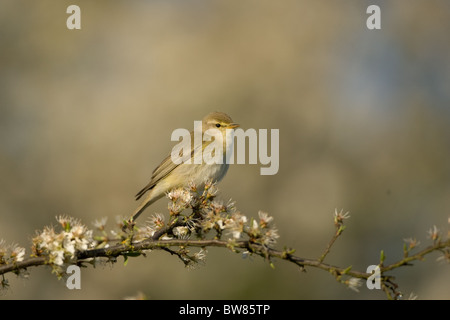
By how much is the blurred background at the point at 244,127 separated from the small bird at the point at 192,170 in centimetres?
449

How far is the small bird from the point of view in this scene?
6160mm

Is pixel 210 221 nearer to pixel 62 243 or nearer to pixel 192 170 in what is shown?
pixel 62 243

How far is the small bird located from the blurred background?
14.7 ft

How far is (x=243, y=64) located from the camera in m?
18.5

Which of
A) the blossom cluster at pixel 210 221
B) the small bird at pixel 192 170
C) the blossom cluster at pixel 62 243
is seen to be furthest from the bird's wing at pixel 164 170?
the blossom cluster at pixel 62 243

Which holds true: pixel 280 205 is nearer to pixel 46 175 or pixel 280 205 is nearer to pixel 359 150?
pixel 359 150

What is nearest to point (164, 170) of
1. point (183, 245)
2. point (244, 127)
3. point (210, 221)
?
point (210, 221)

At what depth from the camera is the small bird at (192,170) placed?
243 inches

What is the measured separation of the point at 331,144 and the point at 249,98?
273cm

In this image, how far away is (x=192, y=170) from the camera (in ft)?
20.4

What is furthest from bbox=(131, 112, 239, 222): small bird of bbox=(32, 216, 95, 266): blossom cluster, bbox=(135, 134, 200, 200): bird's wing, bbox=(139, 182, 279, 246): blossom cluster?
bbox=(32, 216, 95, 266): blossom cluster

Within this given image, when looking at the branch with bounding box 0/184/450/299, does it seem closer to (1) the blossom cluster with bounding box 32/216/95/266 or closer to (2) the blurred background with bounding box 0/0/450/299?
(1) the blossom cluster with bounding box 32/216/95/266

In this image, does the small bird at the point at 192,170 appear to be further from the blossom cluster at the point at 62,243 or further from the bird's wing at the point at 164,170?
the blossom cluster at the point at 62,243

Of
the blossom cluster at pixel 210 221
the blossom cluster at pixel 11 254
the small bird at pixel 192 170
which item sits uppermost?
the small bird at pixel 192 170
